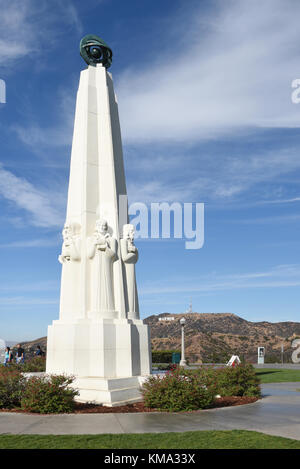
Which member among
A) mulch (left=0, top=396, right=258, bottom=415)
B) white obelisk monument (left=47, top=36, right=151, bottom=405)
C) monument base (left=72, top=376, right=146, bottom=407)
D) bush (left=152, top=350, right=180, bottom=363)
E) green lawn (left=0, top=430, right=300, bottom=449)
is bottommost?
bush (left=152, top=350, right=180, bottom=363)

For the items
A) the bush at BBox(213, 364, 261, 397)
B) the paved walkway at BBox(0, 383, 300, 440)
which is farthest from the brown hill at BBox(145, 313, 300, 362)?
the paved walkway at BBox(0, 383, 300, 440)

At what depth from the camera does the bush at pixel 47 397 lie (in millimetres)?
9680

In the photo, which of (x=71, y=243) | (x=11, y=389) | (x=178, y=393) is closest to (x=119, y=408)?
(x=178, y=393)

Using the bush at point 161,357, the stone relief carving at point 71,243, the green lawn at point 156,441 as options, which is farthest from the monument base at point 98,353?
the bush at point 161,357

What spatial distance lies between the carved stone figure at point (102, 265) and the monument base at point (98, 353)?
56cm

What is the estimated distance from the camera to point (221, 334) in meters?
69.1

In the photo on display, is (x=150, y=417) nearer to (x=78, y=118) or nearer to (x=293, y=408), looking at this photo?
(x=293, y=408)

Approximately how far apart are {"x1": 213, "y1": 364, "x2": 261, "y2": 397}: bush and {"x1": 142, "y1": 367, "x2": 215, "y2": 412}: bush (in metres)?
2.35

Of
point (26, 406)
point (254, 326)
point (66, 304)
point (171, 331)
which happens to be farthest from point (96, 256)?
point (254, 326)

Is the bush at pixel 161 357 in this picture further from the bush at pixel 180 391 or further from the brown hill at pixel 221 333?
the bush at pixel 180 391

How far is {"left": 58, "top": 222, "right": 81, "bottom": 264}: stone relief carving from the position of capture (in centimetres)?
1366

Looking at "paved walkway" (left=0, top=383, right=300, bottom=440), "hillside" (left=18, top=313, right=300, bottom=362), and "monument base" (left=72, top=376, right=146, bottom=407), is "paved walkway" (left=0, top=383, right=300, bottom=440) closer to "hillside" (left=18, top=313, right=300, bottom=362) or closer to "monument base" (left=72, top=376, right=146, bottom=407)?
"monument base" (left=72, top=376, right=146, bottom=407)

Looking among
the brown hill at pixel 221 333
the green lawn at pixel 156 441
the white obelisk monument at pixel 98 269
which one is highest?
the white obelisk monument at pixel 98 269

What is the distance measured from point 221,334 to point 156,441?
212 ft
